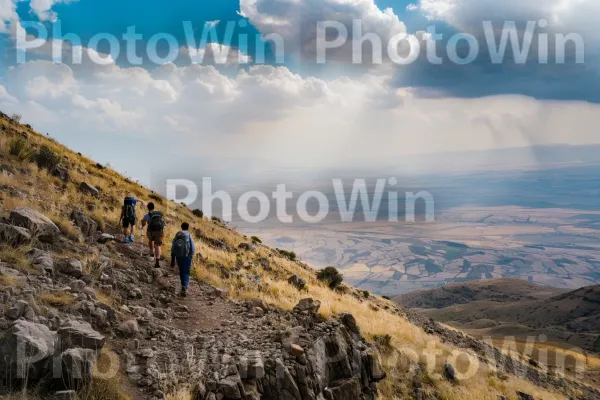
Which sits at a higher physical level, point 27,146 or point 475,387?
point 27,146

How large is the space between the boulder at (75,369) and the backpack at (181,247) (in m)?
5.85

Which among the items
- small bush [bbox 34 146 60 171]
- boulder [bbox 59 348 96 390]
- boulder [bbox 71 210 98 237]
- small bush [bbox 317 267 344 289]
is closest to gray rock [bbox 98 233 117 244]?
boulder [bbox 71 210 98 237]

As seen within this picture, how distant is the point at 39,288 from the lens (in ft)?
29.3

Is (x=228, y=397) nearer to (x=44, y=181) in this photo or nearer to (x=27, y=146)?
(x=44, y=181)

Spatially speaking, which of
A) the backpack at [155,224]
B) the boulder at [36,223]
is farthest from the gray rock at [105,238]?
the boulder at [36,223]

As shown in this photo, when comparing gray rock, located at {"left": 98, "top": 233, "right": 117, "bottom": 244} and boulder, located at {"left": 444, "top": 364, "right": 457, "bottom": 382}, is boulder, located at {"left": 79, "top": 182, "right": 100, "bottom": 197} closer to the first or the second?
gray rock, located at {"left": 98, "top": 233, "right": 117, "bottom": 244}

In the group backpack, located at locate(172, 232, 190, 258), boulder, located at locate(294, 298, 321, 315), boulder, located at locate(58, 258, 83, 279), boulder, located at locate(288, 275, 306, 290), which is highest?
backpack, located at locate(172, 232, 190, 258)

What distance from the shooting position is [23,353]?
662 centimetres

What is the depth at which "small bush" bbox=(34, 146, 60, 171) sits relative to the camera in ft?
62.2

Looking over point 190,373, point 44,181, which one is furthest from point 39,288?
point 44,181

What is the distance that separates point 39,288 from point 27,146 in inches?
531

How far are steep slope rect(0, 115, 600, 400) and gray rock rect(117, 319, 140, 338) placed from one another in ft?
0.09

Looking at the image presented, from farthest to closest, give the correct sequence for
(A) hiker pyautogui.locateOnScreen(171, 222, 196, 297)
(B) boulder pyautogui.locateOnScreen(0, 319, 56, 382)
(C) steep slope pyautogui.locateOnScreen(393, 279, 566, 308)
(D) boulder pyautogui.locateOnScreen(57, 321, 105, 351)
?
(C) steep slope pyautogui.locateOnScreen(393, 279, 566, 308), (A) hiker pyautogui.locateOnScreen(171, 222, 196, 297), (D) boulder pyautogui.locateOnScreen(57, 321, 105, 351), (B) boulder pyautogui.locateOnScreen(0, 319, 56, 382)

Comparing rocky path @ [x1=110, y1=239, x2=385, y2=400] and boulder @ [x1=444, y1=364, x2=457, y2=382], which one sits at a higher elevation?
rocky path @ [x1=110, y1=239, x2=385, y2=400]
